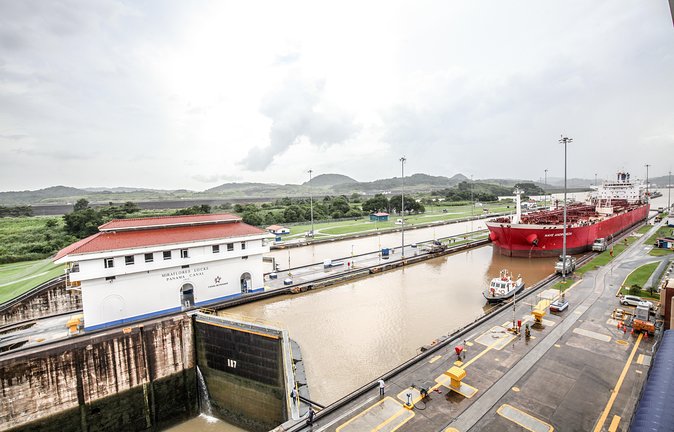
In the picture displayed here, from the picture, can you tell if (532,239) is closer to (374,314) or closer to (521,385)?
(374,314)

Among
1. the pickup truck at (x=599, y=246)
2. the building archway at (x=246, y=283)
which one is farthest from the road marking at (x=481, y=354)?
the pickup truck at (x=599, y=246)

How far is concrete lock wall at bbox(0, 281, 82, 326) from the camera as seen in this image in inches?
860

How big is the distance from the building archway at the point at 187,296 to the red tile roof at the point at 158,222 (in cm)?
490

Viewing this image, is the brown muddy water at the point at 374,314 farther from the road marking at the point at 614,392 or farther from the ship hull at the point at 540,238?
the road marking at the point at 614,392

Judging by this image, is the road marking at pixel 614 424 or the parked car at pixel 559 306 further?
the parked car at pixel 559 306

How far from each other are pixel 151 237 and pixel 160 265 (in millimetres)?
2241

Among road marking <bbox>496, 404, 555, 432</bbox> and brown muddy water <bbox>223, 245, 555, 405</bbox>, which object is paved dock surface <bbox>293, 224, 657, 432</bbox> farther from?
brown muddy water <bbox>223, 245, 555, 405</bbox>

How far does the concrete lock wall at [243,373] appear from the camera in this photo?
17.1 metres

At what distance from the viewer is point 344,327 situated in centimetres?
2330

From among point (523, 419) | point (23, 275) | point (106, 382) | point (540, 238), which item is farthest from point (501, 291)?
point (23, 275)

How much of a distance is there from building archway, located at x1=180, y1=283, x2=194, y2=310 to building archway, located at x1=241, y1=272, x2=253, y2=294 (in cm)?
419

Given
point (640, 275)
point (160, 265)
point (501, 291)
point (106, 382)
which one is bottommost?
point (106, 382)

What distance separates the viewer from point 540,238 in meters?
40.2

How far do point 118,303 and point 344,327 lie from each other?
49.6 ft
